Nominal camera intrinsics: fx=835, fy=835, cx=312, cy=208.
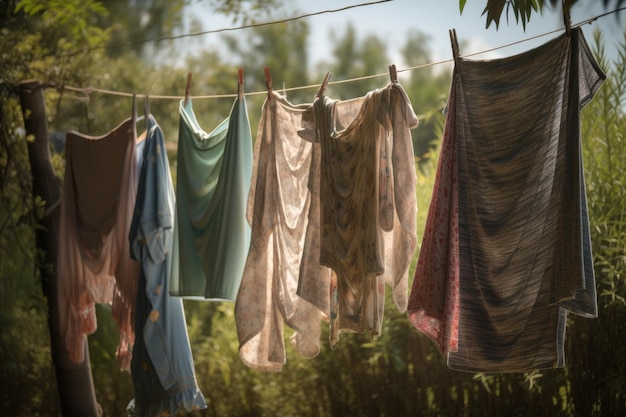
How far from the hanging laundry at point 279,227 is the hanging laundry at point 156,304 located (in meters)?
0.44

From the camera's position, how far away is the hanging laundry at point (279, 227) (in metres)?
3.12

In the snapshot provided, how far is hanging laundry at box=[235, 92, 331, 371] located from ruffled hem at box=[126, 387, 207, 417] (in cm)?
48

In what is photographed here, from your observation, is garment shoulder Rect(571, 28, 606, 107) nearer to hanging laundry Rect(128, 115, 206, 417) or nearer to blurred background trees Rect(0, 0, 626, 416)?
blurred background trees Rect(0, 0, 626, 416)

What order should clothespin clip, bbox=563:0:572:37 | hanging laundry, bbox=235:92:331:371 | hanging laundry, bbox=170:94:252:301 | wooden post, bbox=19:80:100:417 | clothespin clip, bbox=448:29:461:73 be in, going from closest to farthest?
clothespin clip, bbox=563:0:572:37, clothespin clip, bbox=448:29:461:73, hanging laundry, bbox=235:92:331:371, hanging laundry, bbox=170:94:252:301, wooden post, bbox=19:80:100:417

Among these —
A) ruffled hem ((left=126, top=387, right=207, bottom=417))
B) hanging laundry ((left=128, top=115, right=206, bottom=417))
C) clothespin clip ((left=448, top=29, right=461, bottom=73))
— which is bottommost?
ruffled hem ((left=126, top=387, right=207, bottom=417))

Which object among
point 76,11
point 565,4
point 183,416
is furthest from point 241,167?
point 183,416

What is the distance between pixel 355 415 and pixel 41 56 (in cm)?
256

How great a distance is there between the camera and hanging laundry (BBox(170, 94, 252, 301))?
10.6 ft

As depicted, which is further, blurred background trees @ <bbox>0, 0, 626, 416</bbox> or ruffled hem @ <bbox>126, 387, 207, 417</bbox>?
ruffled hem @ <bbox>126, 387, 207, 417</bbox>

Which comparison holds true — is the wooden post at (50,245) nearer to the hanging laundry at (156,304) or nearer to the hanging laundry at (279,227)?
the hanging laundry at (156,304)

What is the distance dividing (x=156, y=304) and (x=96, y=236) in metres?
0.52

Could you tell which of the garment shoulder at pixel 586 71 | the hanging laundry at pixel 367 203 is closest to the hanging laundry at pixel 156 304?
the hanging laundry at pixel 367 203

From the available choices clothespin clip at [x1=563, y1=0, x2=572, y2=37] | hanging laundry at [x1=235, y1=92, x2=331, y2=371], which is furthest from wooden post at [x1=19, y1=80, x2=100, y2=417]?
clothespin clip at [x1=563, y1=0, x2=572, y2=37]

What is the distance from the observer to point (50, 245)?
4.09m
